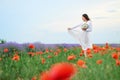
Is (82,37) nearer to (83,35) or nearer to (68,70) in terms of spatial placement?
(83,35)

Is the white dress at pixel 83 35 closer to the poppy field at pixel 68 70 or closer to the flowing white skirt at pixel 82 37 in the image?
the flowing white skirt at pixel 82 37

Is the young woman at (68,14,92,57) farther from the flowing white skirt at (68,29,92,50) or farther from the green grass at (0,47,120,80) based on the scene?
the green grass at (0,47,120,80)

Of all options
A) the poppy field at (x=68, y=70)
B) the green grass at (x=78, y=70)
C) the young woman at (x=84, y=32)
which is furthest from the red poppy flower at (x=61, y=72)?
the young woman at (x=84, y=32)

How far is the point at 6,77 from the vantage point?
5449 millimetres

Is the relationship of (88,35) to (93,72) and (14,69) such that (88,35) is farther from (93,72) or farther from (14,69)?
(93,72)

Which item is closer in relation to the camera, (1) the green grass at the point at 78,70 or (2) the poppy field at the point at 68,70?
(2) the poppy field at the point at 68,70

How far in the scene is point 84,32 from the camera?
34.3 feet

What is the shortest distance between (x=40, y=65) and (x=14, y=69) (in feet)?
2.48

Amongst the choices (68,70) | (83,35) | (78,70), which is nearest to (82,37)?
(83,35)

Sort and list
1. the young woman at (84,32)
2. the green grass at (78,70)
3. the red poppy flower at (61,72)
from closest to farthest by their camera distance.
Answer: the red poppy flower at (61,72)
the green grass at (78,70)
the young woman at (84,32)

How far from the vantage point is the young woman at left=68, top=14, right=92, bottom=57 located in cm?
1019

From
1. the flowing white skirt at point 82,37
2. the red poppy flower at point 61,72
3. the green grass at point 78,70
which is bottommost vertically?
the green grass at point 78,70

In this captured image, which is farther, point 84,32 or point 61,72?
point 84,32

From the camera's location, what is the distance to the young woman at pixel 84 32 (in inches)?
401
